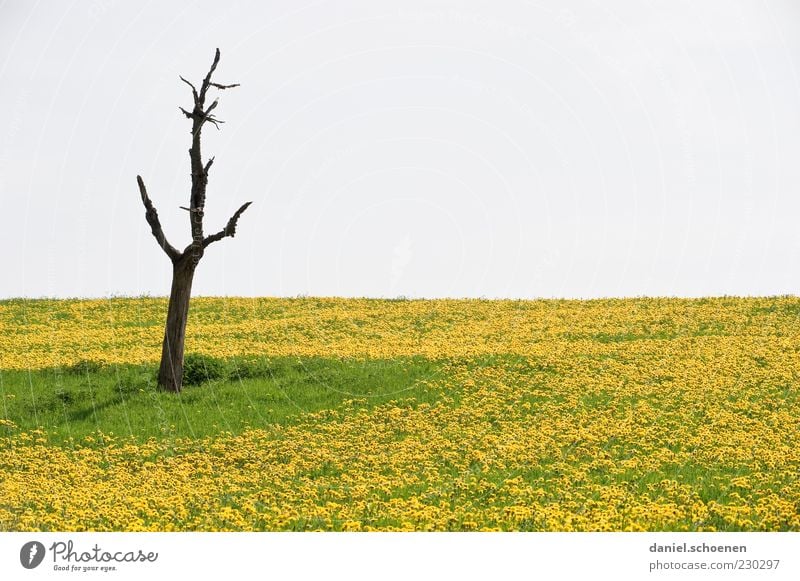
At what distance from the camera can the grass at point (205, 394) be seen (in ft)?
88.4

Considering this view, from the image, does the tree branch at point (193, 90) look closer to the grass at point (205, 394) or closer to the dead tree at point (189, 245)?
the dead tree at point (189, 245)

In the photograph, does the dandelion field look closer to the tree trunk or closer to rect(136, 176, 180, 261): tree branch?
the tree trunk

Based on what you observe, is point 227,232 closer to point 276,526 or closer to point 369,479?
point 369,479

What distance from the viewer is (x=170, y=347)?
100 ft

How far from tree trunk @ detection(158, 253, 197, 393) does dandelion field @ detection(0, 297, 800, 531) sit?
0.75 metres

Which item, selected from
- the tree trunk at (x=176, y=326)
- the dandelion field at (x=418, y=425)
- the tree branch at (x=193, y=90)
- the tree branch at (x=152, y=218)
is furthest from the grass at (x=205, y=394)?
the tree branch at (x=193, y=90)

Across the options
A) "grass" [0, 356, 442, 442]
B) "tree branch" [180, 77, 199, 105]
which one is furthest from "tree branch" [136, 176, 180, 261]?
"grass" [0, 356, 442, 442]

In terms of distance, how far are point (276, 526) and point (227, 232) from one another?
49.4 ft

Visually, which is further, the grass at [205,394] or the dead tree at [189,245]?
the dead tree at [189,245]

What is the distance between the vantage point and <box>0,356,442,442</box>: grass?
2695cm
